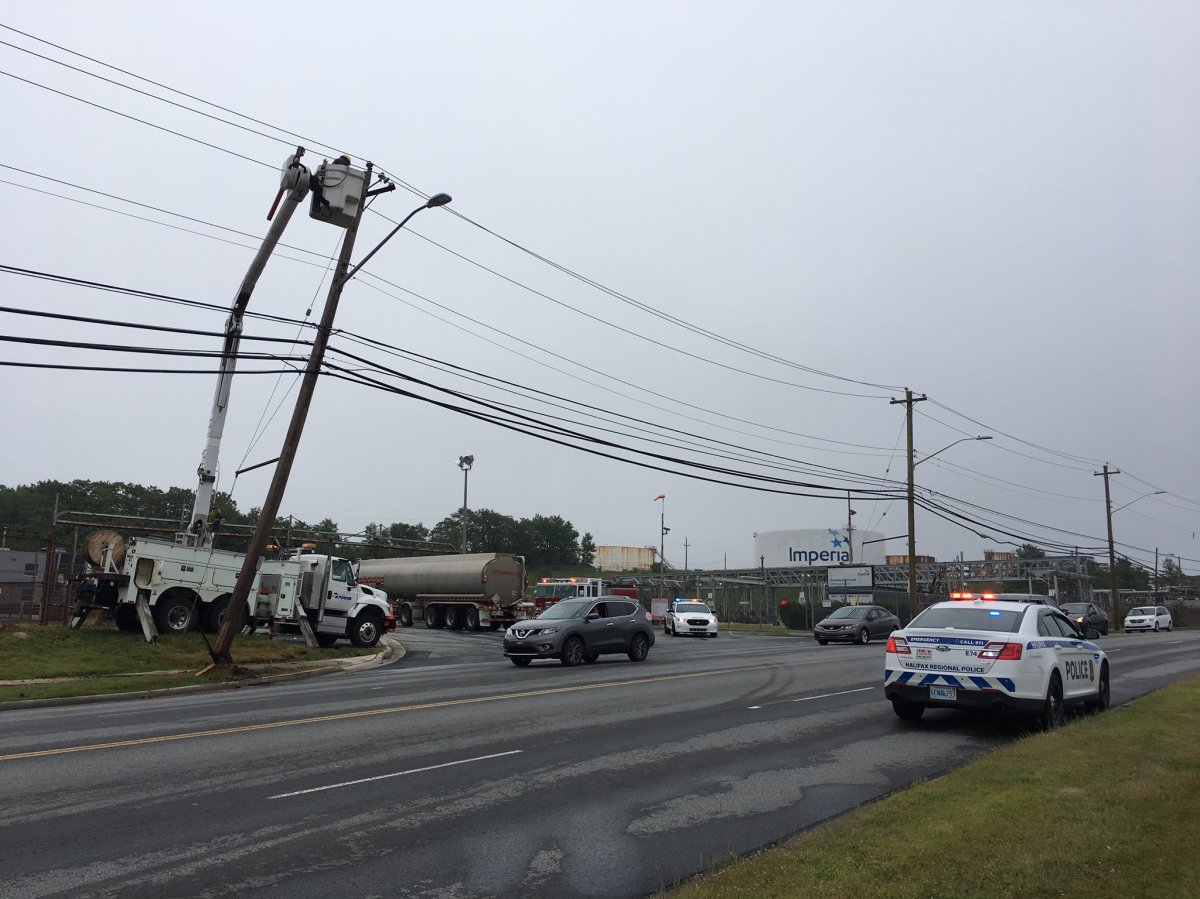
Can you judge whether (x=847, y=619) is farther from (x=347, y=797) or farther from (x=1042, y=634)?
(x=347, y=797)

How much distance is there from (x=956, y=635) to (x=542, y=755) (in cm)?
531

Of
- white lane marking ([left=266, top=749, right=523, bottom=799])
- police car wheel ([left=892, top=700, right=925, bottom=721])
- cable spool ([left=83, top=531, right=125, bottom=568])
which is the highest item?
cable spool ([left=83, top=531, right=125, bottom=568])

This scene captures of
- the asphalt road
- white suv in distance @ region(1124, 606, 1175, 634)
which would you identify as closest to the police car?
the asphalt road

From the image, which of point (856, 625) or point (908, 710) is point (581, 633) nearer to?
point (908, 710)

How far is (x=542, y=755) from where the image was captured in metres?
9.57

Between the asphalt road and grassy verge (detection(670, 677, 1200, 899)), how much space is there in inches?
23.0

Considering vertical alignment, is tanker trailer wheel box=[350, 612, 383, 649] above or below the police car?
below

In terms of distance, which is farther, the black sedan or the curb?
the black sedan

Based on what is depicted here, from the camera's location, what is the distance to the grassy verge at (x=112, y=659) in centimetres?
1653

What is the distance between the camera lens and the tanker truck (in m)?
37.8

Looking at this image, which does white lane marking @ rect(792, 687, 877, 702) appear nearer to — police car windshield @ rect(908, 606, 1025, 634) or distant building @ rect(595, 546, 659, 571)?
police car windshield @ rect(908, 606, 1025, 634)

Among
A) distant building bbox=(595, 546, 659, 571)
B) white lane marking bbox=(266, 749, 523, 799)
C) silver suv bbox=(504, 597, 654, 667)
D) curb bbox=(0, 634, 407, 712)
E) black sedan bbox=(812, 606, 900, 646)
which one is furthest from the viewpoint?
distant building bbox=(595, 546, 659, 571)

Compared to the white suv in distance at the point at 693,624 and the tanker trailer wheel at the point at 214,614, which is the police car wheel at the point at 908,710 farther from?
the white suv in distance at the point at 693,624

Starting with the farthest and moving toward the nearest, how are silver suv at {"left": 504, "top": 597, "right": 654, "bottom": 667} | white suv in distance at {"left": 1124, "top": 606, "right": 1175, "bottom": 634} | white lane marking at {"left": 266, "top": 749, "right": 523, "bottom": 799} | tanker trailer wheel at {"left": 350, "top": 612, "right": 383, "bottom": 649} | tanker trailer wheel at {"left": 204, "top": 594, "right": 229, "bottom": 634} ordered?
white suv in distance at {"left": 1124, "top": 606, "right": 1175, "bottom": 634} < tanker trailer wheel at {"left": 350, "top": 612, "right": 383, "bottom": 649} < tanker trailer wheel at {"left": 204, "top": 594, "right": 229, "bottom": 634} < silver suv at {"left": 504, "top": 597, "right": 654, "bottom": 667} < white lane marking at {"left": 266, "top": 749, "right": 523, "bottom": 799}
